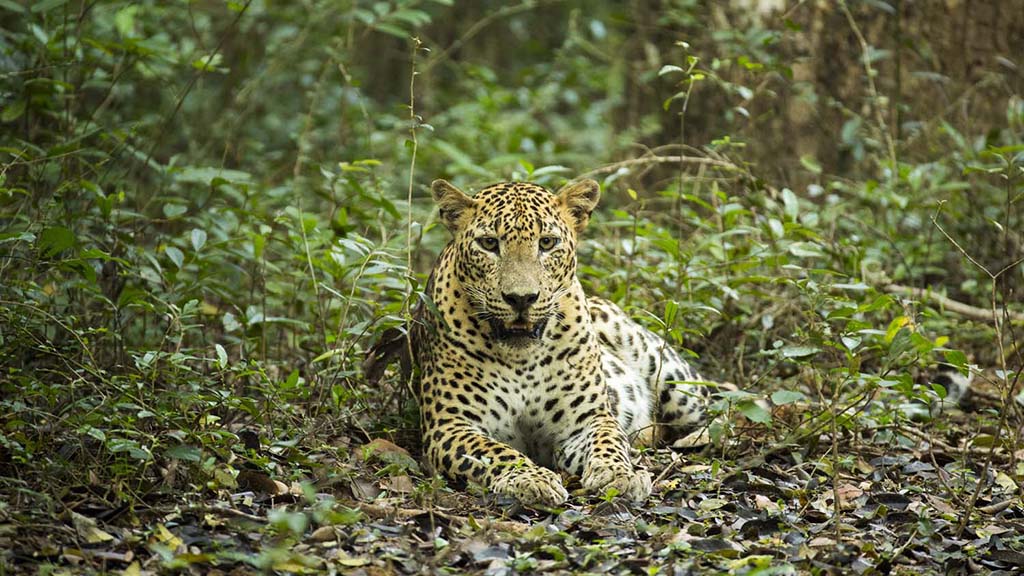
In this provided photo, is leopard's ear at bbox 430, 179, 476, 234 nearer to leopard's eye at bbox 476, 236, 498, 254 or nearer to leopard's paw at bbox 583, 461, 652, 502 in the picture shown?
leopard's eye at bbox 476, 236, 498, 254

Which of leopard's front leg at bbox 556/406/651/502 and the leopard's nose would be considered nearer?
leopard's front leg at bbox 556/406/651/502

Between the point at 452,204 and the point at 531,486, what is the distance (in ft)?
6.89

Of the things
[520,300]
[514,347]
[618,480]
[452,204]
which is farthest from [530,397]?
[452,204]

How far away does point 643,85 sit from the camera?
12.7 m

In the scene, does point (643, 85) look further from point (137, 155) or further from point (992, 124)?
point (137, 155)

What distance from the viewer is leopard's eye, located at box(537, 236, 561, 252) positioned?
7164 mm

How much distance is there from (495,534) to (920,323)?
3925 millimetres

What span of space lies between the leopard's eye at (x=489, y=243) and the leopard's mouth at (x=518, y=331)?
46 centimetres

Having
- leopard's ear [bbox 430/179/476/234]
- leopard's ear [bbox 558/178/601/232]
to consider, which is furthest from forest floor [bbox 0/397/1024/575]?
leopard's ear [bbox 558/178/601/232]

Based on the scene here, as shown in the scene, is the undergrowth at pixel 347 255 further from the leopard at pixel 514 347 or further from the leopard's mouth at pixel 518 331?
the leopard's mouth at pixel 518 331

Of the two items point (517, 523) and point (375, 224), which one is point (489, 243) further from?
point (517, 523)

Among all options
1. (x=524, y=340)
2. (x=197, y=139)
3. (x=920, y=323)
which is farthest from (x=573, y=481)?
(x=197, y=139)

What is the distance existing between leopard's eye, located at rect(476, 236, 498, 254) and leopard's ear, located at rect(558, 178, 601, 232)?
0.68m

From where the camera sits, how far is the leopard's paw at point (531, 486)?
20.2 ft
